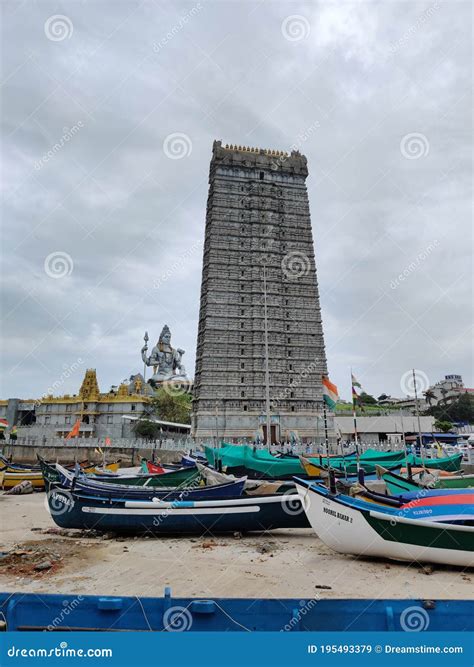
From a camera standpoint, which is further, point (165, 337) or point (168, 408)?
point (165, 337)

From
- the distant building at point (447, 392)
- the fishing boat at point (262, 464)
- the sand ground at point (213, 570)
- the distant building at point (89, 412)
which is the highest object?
the distant building at point (447, 392)

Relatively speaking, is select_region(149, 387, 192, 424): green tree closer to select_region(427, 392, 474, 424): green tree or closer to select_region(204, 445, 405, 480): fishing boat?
Result: select_region(204, 445, 405, 480): fishing boat

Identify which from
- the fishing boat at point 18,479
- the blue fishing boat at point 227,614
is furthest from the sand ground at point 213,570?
the fishing boat at point 18,479

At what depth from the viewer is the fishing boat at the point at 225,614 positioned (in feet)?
18.1

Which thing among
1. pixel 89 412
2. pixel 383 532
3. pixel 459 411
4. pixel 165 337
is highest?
pixel 165 337

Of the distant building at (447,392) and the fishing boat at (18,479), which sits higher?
the distant building at (447,392)

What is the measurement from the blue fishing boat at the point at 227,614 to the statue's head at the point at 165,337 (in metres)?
79.7

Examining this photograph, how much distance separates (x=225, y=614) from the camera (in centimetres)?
560

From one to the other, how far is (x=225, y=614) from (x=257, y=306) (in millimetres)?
44750

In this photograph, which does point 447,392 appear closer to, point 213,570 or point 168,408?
point 168,408

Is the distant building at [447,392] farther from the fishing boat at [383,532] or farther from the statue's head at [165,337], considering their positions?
the fishing boat at [383,532]

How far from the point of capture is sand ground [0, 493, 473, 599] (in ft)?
27.9

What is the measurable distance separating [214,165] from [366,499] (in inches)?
1992

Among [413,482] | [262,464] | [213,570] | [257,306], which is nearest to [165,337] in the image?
[257,306]
